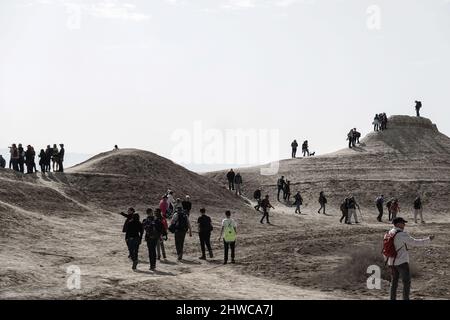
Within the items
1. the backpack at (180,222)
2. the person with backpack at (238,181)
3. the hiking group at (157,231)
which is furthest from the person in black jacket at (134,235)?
the person with backpack at (238,181)

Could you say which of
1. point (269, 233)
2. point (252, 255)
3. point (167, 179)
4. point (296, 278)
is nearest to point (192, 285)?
point (296, 278)

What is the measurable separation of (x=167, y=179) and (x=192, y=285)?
27.8 metres

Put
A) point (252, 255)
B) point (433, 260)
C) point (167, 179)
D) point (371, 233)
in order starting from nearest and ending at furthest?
point (433, 260) < point (252, 255) < point (371, 233) < point (167, 179)

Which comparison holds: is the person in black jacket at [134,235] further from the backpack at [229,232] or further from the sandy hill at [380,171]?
the sandy hill at [380,171]

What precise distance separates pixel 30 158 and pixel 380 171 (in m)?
32.4

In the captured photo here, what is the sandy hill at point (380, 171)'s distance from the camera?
1967 inches

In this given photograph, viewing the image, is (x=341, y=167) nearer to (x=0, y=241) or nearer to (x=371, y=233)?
(x=371, y=233)

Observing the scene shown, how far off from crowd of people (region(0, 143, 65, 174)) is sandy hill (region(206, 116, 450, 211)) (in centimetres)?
1750

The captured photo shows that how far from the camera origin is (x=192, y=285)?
50.5ft

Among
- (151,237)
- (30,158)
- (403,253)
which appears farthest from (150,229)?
(30,158)

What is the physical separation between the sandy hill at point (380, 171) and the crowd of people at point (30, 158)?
17.5 metres

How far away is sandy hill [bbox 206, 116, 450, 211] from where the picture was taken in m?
50.0

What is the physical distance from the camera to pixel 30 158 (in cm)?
3894

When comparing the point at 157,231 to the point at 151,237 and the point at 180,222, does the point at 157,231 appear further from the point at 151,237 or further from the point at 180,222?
the point at 180,222
